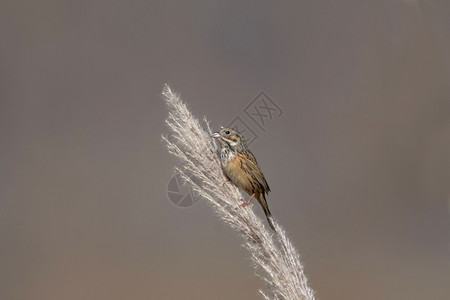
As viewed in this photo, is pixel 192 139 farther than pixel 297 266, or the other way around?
pixel 192 139

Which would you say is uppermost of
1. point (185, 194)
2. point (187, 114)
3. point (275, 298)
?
point (187, 114)

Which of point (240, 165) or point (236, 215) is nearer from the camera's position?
point (236, 215)

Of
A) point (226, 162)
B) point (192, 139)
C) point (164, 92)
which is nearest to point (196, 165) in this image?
point (192, 139)

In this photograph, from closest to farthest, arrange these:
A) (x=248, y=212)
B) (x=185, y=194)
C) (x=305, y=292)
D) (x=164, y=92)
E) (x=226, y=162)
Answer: (x=305, y=292), (x=248, y=212), (x=164, y=92), (x=226, y=162), (x=185, y=194)

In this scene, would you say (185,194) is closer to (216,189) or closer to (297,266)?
(216,189)

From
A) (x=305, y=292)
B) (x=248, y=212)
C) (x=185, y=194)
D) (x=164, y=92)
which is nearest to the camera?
(x=305, y=292)

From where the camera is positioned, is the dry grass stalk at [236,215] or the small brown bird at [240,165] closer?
the dry grass stalk at [236,215]

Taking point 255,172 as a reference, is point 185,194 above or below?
below

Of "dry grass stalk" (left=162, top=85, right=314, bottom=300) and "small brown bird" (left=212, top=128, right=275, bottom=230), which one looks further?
"small brown bird" (left=212, top=128, right=275, bottom=230)
